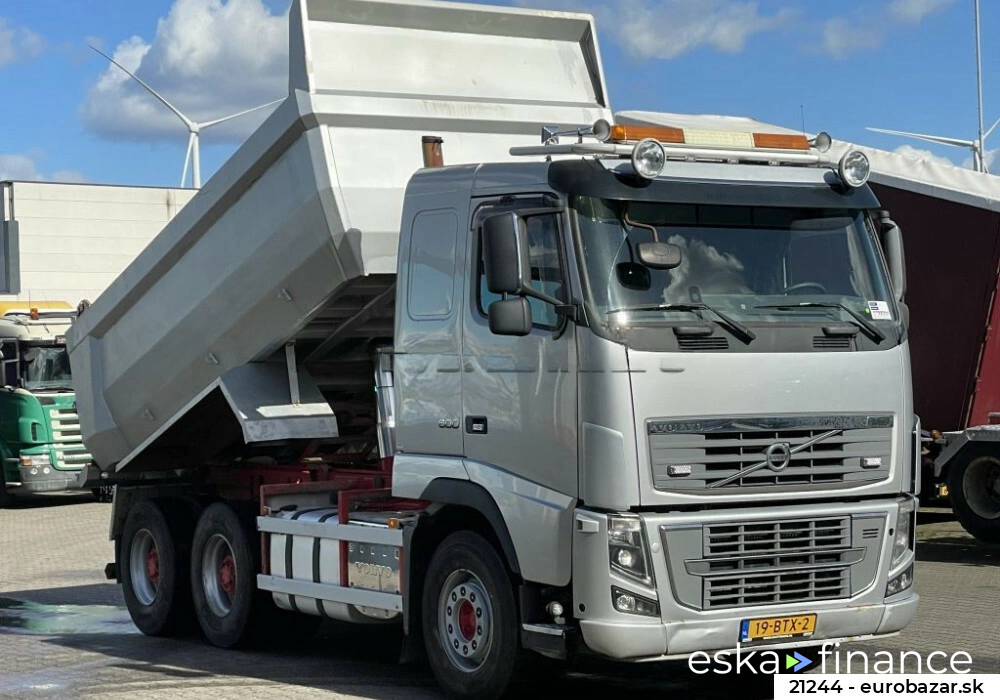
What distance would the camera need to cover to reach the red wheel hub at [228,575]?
35.8 ft

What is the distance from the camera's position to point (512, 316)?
7820mm

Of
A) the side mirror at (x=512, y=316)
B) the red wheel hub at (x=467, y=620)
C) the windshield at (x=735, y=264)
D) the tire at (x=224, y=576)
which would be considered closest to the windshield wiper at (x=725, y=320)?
the windshield at (x=735, y=264)

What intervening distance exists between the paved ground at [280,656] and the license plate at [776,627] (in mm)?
1167

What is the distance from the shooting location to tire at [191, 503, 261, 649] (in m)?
10.6

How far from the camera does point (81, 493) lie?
2711cm

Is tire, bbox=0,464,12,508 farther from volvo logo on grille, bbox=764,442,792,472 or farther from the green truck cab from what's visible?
volvo logo on grille, bbox=764,442,792,472

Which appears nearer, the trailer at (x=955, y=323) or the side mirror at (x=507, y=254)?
the side mirror at (x=507, y=254)

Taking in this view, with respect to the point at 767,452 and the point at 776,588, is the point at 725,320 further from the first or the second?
the point at 776,588

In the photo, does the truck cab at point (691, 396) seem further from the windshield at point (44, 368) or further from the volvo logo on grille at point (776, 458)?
the windshield at point (44, 368)

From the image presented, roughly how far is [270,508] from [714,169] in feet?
13.5

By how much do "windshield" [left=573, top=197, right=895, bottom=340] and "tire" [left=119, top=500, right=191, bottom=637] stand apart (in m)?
5.16

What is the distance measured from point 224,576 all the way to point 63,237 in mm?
30951

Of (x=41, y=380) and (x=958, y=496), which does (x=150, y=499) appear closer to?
(x=958, y=496)

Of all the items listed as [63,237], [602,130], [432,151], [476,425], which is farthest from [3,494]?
[602,130]
